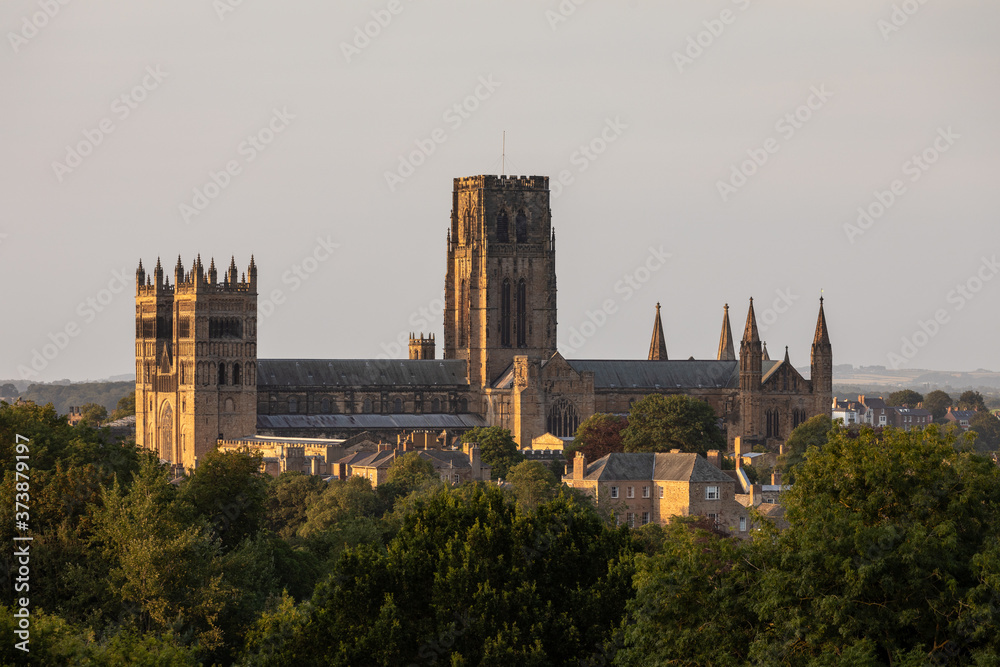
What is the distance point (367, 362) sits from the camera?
14275 centimetres

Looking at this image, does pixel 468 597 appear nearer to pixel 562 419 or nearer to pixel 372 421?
pixel 372 421

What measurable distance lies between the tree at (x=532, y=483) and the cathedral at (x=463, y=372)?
31.3m

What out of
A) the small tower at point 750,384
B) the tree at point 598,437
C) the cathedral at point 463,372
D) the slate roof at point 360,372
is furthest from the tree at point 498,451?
the small tower at point 750,384

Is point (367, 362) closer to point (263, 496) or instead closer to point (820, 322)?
point (820, 322)

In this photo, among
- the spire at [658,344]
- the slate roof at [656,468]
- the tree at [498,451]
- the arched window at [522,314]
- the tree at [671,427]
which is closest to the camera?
the slate roof at [656,468]

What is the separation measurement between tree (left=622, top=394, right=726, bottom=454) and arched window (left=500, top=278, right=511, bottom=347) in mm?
18124

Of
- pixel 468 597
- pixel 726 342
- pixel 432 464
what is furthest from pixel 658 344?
pixel 468 597

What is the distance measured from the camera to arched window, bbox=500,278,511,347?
14475 cm

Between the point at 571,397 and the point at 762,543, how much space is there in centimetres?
10623

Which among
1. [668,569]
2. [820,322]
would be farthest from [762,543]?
[820,322]

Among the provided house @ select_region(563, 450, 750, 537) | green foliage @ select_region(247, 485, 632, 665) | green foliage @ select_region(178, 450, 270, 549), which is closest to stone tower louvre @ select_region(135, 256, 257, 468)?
house @ select_region(563, 450, 750, 537)

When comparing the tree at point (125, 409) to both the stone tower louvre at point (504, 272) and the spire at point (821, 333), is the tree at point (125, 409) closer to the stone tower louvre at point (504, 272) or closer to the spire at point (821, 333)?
the stone tower louvre at point (504, 272)

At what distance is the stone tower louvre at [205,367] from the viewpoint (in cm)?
13088

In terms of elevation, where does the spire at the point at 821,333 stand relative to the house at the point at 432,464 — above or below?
above
